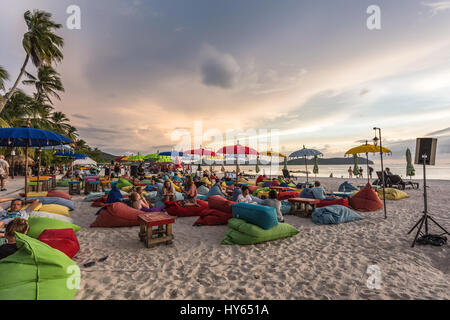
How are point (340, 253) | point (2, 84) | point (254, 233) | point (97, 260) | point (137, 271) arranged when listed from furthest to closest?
point (2, 84) < point (254, 233) < point (340, 253) < point (97, 260) < point (137, 271)

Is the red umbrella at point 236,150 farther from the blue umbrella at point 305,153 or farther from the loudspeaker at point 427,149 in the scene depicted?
the loudspeaker at point 427,149

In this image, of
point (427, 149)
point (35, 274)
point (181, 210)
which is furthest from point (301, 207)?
point (35, 274)

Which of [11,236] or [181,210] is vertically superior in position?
[11,236]

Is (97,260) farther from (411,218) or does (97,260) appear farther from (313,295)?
(411,218)

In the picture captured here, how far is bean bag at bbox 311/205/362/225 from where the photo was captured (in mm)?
5625

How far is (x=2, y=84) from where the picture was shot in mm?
15984

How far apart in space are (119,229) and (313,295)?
4.49 meters

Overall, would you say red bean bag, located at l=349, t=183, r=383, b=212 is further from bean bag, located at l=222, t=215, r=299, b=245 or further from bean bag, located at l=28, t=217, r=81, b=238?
bean bag, located at l=28, t=217, r=81, b=238

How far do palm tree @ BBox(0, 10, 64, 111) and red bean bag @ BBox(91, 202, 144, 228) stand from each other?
746 inches

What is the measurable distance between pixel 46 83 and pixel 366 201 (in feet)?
110

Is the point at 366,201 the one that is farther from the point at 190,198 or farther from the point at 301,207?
the point at 190,198

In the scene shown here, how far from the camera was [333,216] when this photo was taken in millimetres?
5688
